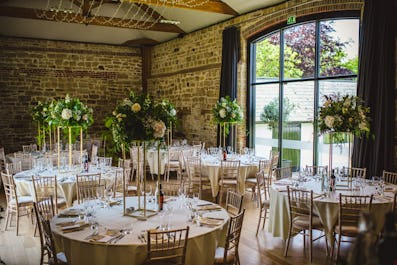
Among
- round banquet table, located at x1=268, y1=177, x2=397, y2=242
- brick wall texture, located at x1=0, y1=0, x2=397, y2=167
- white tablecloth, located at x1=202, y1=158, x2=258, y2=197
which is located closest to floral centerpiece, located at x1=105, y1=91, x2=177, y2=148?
round banquet table, located at x1=268, y1=177, x2=397, y2=242

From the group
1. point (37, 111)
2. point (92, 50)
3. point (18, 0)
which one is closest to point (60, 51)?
point (92, 50)

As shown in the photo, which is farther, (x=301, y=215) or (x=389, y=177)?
(x=389, y=177)

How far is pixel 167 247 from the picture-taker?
3506mm

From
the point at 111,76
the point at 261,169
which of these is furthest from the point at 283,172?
the point at 111,76

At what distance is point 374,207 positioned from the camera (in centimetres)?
479

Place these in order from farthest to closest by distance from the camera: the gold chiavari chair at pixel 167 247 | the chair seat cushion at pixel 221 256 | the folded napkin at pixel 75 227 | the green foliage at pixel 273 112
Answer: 1. the green foliage at pixel 273 112
2. the chair seat cushion at pixel 221 256
3. the folded napkin at pixel 75 227
4. the gold chiavari chair at pixel 167 247

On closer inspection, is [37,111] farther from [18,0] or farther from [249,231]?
[249,231]

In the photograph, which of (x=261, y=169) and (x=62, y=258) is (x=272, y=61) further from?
(x=62, y=258)

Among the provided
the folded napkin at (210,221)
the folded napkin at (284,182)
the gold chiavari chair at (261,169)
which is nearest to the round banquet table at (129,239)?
the folded napkin at (210,221)

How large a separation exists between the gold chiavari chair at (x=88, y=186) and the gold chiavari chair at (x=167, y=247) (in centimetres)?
182

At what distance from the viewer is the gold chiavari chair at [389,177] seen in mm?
5957

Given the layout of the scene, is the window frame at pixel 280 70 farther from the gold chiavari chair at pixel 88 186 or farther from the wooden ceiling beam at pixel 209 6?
the gold chiavari chair at pixel 88 186

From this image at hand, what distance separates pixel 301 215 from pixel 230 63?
5.62 m

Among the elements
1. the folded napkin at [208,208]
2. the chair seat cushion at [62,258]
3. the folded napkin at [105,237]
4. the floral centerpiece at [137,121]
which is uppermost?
the floral centerpiece at [137,121]
